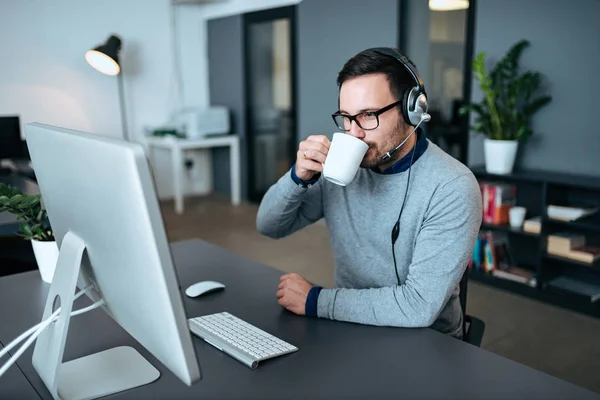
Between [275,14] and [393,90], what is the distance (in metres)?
4.19

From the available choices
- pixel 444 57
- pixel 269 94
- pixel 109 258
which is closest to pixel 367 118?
pixel 109 258

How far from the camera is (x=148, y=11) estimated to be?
5.71 meters

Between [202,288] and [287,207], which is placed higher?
[287,207]

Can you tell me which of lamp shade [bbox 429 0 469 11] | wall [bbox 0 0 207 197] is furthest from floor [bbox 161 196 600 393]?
lamp shade [bbox 429 0 469 11]

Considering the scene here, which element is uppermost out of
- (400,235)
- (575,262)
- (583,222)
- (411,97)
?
(411,97)

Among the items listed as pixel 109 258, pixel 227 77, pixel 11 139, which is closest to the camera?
pixel 109 258

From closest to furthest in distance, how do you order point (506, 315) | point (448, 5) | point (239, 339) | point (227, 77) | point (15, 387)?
point (15, 387), point (239, 339), point (506, 315), point (448, 5), point (227, 77)

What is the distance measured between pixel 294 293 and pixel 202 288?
0.89 feet

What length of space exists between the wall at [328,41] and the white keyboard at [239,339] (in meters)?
3.27

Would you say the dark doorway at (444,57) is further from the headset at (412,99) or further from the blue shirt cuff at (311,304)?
the blue shirt cuff at (311,304)

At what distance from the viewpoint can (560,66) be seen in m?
3.32

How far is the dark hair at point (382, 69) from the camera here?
1.40 m

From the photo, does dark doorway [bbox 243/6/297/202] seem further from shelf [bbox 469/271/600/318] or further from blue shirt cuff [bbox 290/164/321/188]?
blue shirt cuff [bbox 290/164/321/188]

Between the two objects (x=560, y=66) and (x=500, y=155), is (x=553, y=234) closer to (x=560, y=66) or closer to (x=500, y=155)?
(x=500, y=155)
